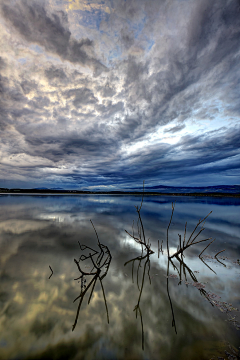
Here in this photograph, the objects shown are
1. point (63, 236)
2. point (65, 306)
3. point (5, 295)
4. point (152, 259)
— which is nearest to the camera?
point (65, 306)

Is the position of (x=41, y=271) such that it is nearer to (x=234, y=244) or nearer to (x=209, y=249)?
(x=209, y=249)

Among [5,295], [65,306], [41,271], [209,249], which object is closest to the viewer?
[65,306]

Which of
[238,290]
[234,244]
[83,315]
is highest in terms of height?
[83,315]

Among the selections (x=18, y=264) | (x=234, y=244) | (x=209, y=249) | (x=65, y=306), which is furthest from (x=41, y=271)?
(x=234, y=244)

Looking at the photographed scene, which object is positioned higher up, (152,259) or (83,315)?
(83,315)

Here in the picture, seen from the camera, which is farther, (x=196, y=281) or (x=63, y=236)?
(x=63, y=236)

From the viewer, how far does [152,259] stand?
7.17 meters

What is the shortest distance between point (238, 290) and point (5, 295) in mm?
7155

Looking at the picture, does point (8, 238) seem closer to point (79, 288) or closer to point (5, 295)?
point (5, 295)

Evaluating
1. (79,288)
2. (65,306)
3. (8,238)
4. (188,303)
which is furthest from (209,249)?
(8,238)

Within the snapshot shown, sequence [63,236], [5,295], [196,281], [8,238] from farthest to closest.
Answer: [63,236] < [8,238] < [196,281] < [5,295]

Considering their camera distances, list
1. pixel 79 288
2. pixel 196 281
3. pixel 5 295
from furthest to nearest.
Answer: pixel 196 281, pixel 79 288, pixel 5 295

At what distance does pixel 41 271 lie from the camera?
5.67 metres

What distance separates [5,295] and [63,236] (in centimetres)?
619
